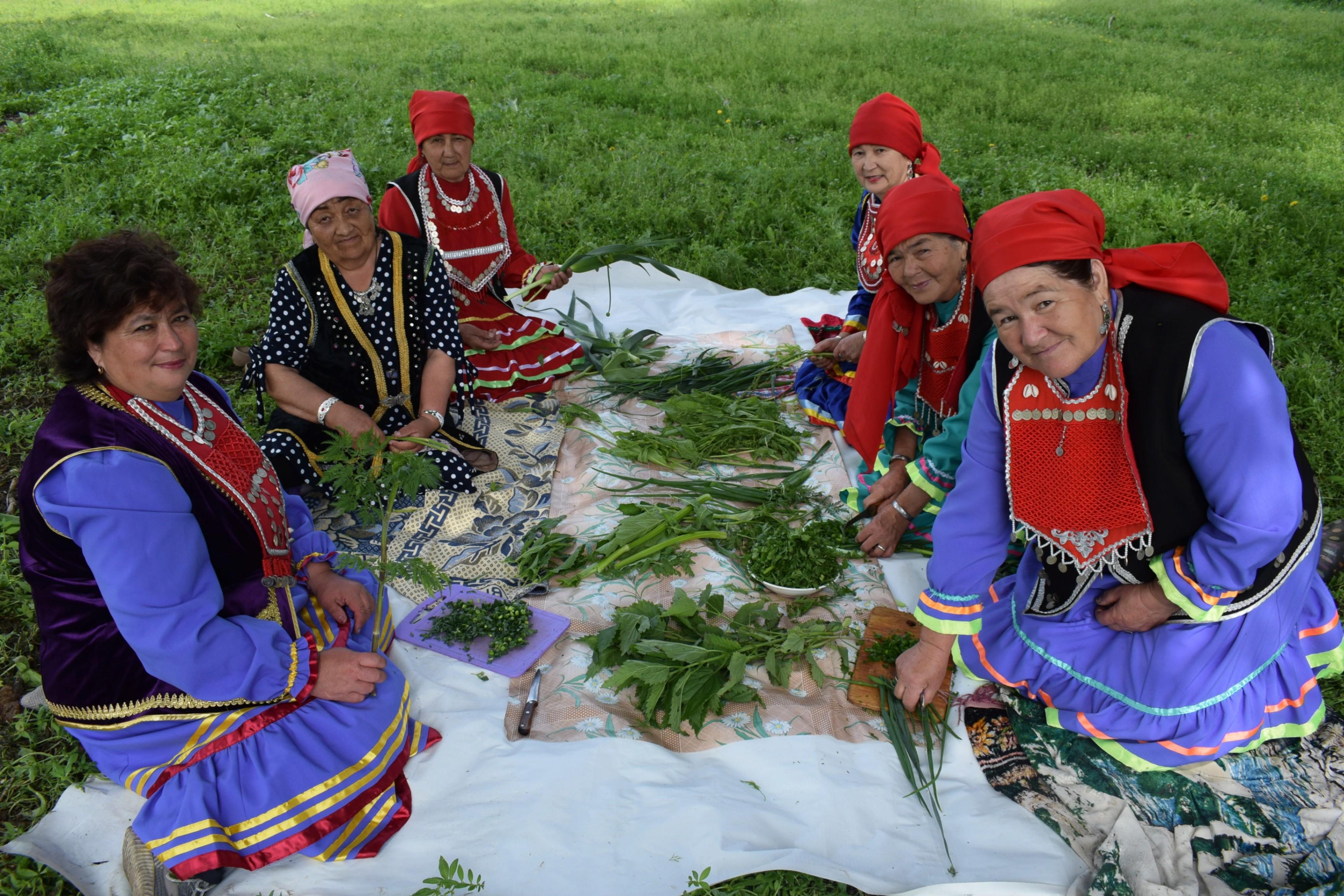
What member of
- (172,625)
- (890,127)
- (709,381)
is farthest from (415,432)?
(890,127)

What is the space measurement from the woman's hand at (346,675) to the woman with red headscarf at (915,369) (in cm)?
170

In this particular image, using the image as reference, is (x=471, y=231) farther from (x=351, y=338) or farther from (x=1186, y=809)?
(x=1186, y=809)

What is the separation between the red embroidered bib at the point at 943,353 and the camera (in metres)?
3.07

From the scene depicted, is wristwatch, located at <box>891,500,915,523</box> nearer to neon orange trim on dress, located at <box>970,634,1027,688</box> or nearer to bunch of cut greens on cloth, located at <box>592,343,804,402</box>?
neon orange trim on dress, located at <box>970,634,1027,688</box>

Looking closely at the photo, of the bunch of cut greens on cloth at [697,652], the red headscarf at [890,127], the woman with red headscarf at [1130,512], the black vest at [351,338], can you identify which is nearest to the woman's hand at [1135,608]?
the woman with red headscarf at [1130,512]

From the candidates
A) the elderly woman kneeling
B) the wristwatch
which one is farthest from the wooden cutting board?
the elderly woman kneeling

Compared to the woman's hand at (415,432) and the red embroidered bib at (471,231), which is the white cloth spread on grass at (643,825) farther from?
the red embroidered bib at (471,231)

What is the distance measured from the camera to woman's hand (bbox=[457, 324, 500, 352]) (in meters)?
4.30

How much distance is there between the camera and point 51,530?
1.98 metres

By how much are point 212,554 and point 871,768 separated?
1.83 m

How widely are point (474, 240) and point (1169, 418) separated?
3.34m

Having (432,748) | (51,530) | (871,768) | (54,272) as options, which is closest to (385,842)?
(432,748)

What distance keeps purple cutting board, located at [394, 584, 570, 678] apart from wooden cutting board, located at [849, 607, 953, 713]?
939mm

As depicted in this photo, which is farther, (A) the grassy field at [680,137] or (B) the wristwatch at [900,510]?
(A) the grassy field at [680,137]
